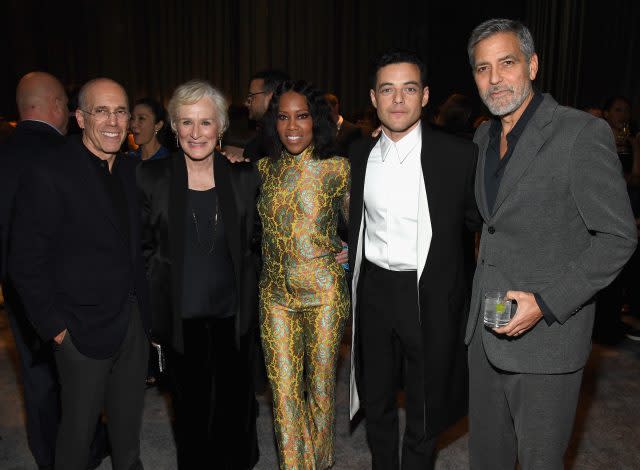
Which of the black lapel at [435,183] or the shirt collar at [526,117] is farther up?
the shirt collar at [526,117]

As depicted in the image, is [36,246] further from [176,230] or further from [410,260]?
[410,260]

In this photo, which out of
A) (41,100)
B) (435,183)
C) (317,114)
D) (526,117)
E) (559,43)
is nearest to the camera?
(526,117)

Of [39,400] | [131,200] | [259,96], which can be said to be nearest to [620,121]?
[259,96]

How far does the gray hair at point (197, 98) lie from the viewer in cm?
230

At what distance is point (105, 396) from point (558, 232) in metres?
1.72

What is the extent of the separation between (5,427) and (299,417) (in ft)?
5.68

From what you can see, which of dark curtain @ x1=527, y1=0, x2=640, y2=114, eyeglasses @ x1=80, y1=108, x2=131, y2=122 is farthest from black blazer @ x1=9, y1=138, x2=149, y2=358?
dark curtain @ x1=527, y1=0, x2=640, y2=114

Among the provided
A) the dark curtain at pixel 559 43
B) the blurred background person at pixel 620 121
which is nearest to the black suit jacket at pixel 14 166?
the blurred background person at pixel 620 121

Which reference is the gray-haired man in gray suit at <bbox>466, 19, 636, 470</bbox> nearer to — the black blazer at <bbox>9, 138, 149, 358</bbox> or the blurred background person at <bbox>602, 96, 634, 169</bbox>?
the black blazer at <bbox>9, 138, 149, 358</bbox>

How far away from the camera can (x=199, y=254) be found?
2.32 metres

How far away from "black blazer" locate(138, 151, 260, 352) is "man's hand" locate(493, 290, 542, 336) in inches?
42.1

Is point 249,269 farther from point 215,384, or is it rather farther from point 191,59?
point 191,59

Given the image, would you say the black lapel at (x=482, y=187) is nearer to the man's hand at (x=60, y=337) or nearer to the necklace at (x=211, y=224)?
the necklace at (x=211, y=224)

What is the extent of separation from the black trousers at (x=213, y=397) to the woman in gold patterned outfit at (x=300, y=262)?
15 cm
